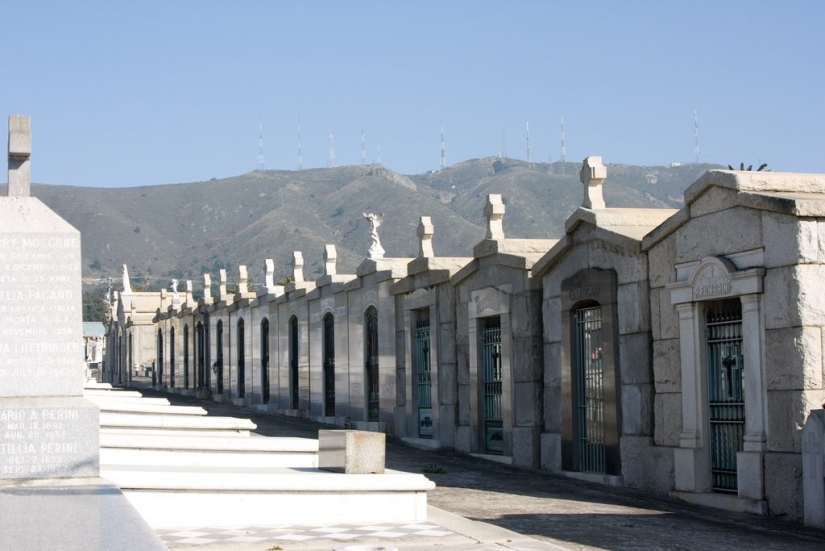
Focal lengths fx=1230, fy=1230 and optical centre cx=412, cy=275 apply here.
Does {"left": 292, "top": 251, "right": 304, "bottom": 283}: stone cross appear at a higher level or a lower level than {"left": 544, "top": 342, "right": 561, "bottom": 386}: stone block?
higher

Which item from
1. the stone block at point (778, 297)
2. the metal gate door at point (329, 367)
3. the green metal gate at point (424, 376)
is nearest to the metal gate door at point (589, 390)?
the stone block at point (778, 297)

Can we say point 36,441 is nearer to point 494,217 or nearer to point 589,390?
point 589,390

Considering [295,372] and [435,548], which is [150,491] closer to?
[435,548]

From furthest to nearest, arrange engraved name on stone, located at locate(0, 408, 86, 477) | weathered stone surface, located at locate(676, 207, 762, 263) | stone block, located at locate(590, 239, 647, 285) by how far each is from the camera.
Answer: stone block, located at locate(590, 239, 647, 285) → weathered stone surface, located at locate(676, 207, 762, 263) → engraved name on stone, located at locate(0, 408, 86, 477)

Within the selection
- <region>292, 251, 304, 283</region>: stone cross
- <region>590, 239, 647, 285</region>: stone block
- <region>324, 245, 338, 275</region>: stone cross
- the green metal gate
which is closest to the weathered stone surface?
<region>590, 239, 647, 285</region>: stone block

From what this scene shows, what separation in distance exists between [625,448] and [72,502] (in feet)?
31.7

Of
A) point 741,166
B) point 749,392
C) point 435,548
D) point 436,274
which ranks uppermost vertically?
point 741,166

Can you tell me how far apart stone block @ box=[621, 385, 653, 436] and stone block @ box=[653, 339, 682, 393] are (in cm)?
28

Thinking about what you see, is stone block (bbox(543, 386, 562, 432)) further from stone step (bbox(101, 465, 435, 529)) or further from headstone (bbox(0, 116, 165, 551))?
headstone (bbox(0, 116, 165, 551))

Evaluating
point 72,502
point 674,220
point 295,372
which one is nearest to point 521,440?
point 674,220

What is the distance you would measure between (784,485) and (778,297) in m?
2.11

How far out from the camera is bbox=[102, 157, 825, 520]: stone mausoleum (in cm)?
1395

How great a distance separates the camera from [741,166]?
33.2 meters

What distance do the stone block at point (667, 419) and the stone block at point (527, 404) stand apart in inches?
137
